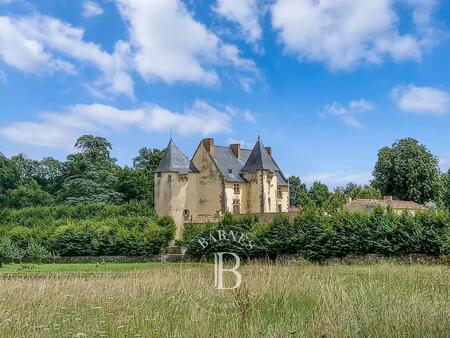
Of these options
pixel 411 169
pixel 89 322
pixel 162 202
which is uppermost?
pixel 411 169

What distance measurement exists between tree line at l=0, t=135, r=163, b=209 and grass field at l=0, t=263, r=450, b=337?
160 feet

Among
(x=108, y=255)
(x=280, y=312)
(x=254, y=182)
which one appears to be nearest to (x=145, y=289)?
(x=280, y=312)

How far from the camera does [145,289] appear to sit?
35.0 ft

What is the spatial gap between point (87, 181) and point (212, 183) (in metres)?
16.9

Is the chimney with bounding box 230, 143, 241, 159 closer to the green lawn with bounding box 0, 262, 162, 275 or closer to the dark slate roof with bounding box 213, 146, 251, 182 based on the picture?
the dark slate roof with bounding box 213, 146, 251, 182

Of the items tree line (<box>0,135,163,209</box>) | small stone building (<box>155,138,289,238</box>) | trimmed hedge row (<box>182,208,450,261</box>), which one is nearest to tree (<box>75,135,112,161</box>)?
tree line (<box>0,135,163,209</box>)

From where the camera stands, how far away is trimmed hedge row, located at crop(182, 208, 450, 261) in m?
27.2

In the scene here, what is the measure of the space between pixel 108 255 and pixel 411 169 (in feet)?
113

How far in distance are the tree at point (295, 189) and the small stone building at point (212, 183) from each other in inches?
889

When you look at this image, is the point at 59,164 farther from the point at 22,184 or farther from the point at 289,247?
the point at 289,247

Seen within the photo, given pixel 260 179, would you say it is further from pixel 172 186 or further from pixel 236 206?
pixel 172 186

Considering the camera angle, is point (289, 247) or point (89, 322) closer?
point (89, 322)

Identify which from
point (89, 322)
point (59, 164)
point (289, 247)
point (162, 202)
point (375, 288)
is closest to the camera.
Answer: point (89, 322)

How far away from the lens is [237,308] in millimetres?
8883
